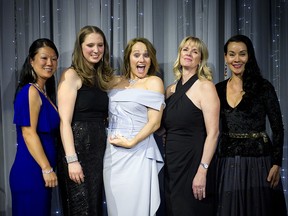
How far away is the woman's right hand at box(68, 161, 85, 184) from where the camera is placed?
2.24m

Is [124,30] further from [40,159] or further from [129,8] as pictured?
[40,159]

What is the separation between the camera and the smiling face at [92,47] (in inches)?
94.0

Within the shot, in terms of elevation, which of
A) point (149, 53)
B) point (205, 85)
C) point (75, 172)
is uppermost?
point (149, 53)

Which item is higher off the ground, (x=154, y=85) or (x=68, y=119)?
(x=154, y=85)

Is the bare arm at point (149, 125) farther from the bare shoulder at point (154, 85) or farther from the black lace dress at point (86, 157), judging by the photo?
the black lace dress at point (86, 157)

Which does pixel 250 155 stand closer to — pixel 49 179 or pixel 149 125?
pixel 149 125

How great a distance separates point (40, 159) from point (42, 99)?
368mm

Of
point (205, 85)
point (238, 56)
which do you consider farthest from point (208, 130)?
point (238, 56)

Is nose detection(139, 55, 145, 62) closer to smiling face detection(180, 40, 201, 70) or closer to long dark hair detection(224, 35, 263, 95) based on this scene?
smiling face detection(180, 40, 201, 70)

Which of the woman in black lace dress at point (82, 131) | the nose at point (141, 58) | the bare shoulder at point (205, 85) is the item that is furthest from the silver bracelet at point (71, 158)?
the bare shoulder at point (205, 85)

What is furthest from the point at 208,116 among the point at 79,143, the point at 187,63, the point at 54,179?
the point at 54,179

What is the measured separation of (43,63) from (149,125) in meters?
0.78

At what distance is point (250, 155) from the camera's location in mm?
2469

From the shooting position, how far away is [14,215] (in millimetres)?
2236
